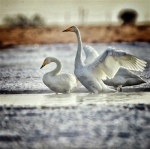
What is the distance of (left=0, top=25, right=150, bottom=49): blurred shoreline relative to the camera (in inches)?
193

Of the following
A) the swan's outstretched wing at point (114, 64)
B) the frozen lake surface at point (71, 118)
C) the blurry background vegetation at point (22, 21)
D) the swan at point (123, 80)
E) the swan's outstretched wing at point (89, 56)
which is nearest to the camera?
the frozen lake surface at point (71, 118)

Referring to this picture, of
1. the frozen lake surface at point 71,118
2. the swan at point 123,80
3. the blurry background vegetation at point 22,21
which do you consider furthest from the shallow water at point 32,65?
the blurry background vegetation at point 22,21

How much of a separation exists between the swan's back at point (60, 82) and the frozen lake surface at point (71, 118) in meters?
0.05

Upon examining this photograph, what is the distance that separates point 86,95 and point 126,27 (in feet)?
6.36

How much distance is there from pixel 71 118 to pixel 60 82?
57 cm

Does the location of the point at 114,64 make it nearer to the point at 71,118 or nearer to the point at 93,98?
the point at 93,98

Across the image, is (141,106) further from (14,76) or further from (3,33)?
(3,33)

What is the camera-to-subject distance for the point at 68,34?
541cm

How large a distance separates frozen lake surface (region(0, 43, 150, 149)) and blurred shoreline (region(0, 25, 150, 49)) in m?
0.98

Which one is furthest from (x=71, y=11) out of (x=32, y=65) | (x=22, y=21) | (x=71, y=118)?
(x=71, y=118)

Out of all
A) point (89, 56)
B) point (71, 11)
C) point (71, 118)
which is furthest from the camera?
point (71, 11)

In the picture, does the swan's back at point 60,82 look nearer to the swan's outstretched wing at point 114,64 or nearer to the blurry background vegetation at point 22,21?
the swan's outstretched wing at point 114,64

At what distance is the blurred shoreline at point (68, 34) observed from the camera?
4.91 meters

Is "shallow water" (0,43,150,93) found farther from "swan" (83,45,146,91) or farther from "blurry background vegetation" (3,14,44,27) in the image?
"blurry background vegetation" (3,14,44,27)
